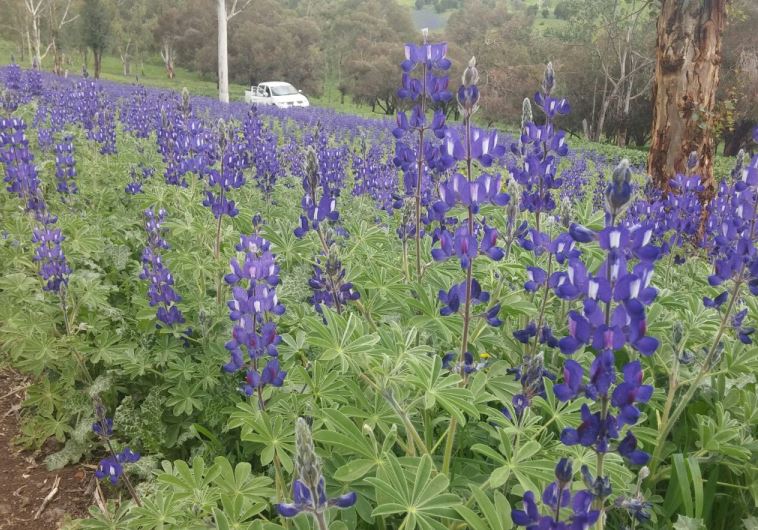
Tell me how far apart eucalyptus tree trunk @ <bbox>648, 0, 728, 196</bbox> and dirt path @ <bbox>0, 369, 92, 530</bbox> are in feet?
20.3

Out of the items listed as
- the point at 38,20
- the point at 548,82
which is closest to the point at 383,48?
the point at 38,20

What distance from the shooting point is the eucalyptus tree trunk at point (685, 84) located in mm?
6180

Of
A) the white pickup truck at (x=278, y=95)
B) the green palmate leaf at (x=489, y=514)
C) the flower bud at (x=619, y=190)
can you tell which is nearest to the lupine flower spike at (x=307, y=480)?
the green palmate leaf at (x=489, y=514)

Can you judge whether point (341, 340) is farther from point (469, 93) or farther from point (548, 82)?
point (548, 82)

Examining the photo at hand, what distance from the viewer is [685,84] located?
635 cm

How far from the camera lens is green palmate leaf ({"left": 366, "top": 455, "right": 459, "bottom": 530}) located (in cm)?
154

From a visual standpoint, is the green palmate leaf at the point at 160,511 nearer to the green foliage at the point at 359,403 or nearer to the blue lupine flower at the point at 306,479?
the green foliage at the point at 359,403

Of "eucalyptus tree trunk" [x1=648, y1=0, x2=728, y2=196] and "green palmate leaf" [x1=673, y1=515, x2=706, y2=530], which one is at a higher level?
"eucalyptus tree trunk" [x1=648, y1=0, x2=728, y2=196]

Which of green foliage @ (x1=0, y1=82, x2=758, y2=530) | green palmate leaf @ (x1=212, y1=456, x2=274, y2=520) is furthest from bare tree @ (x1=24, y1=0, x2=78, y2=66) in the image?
green palmate leaf @ (x1=212, y1=456, x2=274, y2=520)

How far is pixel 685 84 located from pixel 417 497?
629 cm

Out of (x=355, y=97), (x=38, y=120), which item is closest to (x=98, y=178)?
(x=38, y=120)

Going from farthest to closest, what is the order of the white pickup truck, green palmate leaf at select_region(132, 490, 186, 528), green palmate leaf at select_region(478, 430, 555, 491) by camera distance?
the white pickup truck, green palmate leaf at select_region(132, 490, 186, 528), green palmate leaf at select_region(478, 430, 555, 491)

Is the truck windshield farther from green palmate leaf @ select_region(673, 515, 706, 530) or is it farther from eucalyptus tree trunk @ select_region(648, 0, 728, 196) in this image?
green palmate leaf @ select_region(673, 515, 706, 530)

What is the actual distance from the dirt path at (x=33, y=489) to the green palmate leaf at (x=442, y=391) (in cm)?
197
